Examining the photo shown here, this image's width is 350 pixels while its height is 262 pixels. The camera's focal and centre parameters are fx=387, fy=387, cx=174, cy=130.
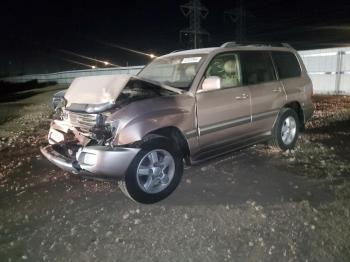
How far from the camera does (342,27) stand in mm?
76000

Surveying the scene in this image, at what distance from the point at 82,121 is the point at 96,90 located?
0.47 meters

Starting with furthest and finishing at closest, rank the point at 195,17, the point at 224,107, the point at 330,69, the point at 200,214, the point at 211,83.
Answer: the point at 195,17 < the point at 330,69 < the point at 224,107 < the point at 211,83 < the point at 200,214

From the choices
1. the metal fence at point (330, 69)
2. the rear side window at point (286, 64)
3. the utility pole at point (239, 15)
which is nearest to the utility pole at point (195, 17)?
the utility pole at point (239, 15)

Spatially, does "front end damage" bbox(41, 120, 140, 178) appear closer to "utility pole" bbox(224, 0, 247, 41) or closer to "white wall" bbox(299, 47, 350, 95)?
"white wall" bbox(299, 47, 350, 95)

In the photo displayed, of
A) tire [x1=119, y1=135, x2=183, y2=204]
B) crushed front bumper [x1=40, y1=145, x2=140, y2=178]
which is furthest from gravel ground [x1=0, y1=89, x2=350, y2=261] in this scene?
crushed front bumper [x1=40, y1=145, x2=140, y2=178]

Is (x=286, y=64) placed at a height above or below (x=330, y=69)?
above

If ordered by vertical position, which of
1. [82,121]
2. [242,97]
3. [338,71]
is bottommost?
[338,71]

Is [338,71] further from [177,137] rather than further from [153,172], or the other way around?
[153,172]

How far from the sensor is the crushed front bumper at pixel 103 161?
14.1 feet

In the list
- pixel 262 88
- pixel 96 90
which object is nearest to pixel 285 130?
pixel 262 88

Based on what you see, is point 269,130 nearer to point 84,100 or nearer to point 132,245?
point 84,100

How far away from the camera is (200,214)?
445cm

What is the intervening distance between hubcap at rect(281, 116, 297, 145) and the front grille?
358 centimetres

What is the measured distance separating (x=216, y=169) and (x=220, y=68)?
5.08 feet
